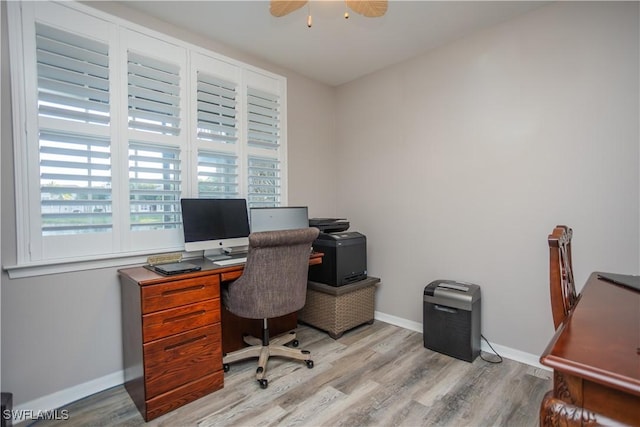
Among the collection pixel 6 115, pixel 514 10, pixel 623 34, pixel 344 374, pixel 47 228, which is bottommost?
pixel 344 374

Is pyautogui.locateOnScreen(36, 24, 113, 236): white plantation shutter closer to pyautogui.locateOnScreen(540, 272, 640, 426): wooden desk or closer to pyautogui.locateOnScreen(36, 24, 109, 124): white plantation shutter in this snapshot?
pyautogui.locateOnScreen(36, 24, 109, 124): white plantation shutter

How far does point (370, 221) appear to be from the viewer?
10.8 feet

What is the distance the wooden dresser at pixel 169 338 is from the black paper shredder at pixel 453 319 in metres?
1.63

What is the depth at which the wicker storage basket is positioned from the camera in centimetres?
272

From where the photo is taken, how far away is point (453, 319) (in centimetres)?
236

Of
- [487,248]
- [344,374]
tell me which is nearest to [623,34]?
[487,248]

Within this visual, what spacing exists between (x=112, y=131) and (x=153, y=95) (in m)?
0.40

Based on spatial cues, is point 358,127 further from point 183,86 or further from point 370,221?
point 183,86

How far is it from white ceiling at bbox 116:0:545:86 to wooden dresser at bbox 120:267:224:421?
184cm

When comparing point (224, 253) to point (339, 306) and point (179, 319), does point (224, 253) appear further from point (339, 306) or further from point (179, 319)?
point (339, 306)

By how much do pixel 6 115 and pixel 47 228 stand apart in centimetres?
65

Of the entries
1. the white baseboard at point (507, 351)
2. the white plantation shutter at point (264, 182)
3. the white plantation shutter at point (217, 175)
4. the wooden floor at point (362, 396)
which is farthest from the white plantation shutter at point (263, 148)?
the white baseboard at point (507, 351)

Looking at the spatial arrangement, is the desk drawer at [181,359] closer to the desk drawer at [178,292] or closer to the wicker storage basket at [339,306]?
the desk drawer at [178,292]

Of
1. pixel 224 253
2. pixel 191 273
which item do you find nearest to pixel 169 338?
pixel 191 273
